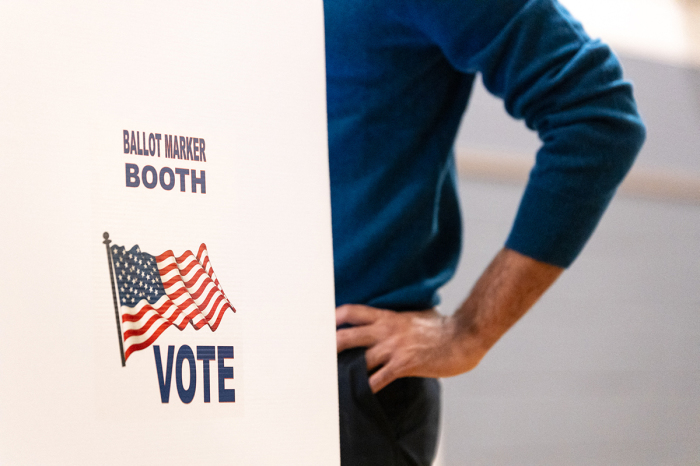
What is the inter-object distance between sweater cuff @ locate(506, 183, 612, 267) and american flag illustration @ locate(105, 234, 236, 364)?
487 millimetres

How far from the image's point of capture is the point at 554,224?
86 cm

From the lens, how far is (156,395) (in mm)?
487

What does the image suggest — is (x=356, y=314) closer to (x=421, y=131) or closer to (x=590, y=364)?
(x=421, y=131)

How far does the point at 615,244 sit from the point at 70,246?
2.41 m

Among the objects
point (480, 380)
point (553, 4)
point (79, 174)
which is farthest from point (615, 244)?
point (79, 174)

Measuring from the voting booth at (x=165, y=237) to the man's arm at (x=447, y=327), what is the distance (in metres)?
0.28

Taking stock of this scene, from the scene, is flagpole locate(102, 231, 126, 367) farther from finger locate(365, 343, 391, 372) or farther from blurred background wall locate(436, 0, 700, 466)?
blurred background wall locate(436, 0, 700, 466)

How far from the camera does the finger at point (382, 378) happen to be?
83cm

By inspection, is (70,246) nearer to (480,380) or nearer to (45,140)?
(45,140)

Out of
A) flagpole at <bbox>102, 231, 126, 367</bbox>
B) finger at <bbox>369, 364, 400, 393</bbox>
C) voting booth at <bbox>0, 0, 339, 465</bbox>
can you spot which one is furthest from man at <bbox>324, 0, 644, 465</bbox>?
flagpole at <bbox>102, 231, 126, 367</bbox>

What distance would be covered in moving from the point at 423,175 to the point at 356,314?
22 cm

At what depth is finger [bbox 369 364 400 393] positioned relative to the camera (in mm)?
830

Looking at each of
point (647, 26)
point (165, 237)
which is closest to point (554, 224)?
point (165, 237)

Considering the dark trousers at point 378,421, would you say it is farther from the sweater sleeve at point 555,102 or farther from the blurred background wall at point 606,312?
the blurred background wall at point 606,312
